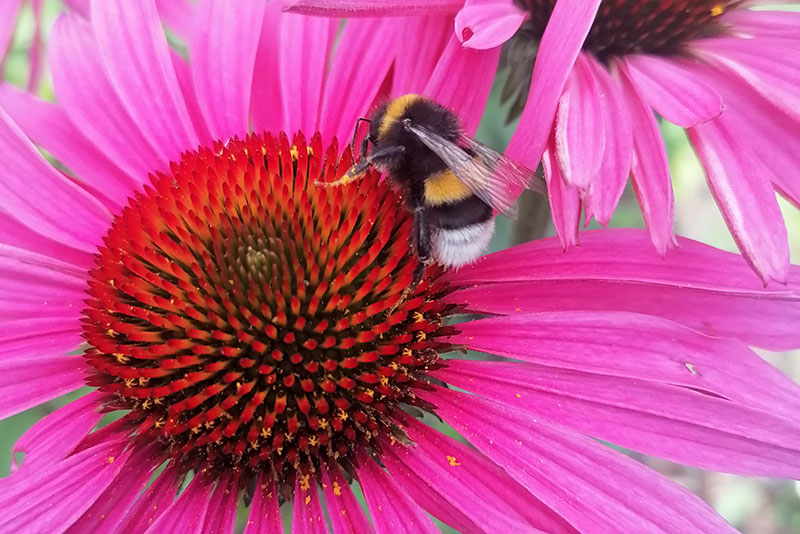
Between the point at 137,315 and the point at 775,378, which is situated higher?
the point at 137,315

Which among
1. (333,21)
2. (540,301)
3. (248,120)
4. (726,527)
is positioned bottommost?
(726,527)

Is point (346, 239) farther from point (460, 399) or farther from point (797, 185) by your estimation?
point (797, 185)

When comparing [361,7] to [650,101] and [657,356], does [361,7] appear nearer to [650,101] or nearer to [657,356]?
[650,101]

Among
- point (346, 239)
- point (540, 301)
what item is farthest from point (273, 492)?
point (540, 301)

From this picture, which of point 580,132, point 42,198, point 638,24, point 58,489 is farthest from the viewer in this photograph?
point 42,198

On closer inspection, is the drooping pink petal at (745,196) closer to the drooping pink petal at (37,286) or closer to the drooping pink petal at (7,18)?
the drooping pink petal at (37,286)

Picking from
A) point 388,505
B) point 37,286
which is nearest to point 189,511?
point 388,505
